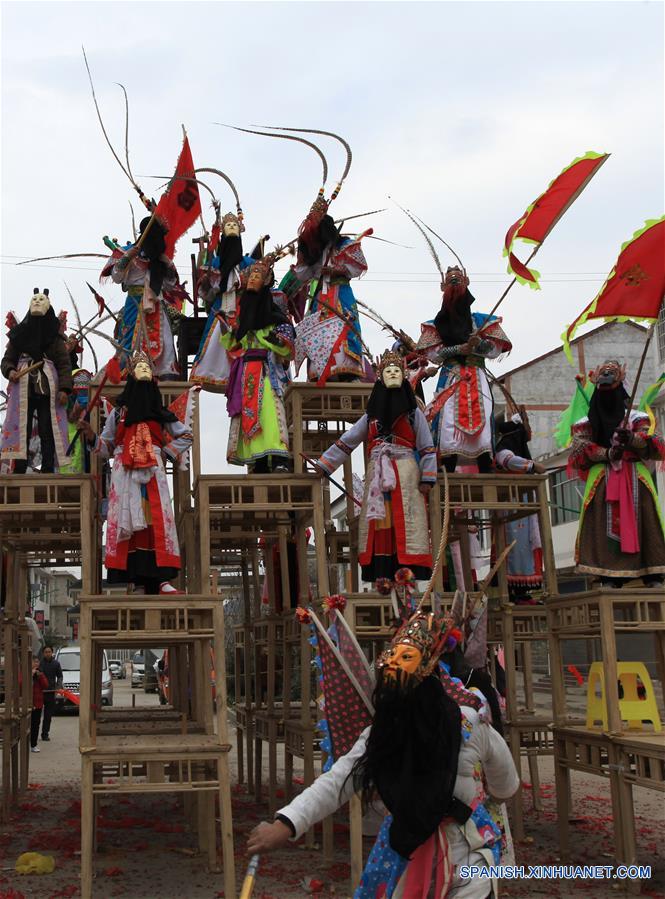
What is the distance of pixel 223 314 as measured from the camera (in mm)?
10391

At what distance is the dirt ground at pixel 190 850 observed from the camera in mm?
7590

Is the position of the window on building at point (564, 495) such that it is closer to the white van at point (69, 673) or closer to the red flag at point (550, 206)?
the white van at point (69, 673)

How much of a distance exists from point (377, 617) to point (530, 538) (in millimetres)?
4386

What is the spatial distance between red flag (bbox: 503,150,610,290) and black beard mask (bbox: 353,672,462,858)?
5.48m

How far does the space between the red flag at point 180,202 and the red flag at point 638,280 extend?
4272mm

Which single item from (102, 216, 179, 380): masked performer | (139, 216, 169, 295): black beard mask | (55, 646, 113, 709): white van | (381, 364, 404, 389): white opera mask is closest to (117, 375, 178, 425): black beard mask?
(102, 216, 179, 380): masked performer

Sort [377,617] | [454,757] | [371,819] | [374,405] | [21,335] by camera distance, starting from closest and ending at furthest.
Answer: [454,757]
[371,819]
[377,617]
[374,405]
[21,335]

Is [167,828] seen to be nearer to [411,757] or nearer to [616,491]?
[616,491]

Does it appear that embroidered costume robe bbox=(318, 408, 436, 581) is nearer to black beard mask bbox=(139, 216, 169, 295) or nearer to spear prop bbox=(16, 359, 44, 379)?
spear prop bbox=(16, 359, 44, 379)

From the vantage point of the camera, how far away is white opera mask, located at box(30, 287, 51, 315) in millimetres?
9797

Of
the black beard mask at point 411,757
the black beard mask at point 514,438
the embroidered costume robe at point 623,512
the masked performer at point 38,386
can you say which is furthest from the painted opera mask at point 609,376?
the black beard mask at point 411,757

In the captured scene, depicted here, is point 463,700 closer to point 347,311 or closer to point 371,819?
point 371,819

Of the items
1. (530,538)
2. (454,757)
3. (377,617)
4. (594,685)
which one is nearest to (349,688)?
(454,757)

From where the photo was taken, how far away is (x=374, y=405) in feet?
29.1
